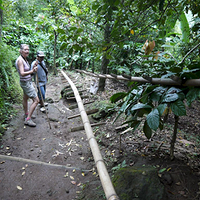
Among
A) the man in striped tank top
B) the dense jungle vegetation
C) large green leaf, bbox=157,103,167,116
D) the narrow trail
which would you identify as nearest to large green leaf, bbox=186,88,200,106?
the dense jungle vegetation

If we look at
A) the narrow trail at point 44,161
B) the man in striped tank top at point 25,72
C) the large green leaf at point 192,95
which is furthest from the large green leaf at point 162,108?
the man in striped tank top at point 25,72

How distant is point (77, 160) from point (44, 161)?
0.62 meters

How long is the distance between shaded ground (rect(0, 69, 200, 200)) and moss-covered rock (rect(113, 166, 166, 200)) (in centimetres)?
18

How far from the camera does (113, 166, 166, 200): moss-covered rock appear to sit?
1.64 m

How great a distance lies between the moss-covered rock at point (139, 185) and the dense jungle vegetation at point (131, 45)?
0.78 m

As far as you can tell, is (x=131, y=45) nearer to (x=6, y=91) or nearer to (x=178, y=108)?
(x=178, y=108)

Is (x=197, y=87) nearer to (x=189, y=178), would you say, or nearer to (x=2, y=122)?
(x=189, y=178)

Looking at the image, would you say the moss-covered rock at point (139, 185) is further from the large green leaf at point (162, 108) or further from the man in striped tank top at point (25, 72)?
the man in striped tank top at point (25, 72)

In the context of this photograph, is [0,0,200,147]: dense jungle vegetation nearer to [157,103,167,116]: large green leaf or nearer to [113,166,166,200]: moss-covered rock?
[157,103,167,116]: large green leaf

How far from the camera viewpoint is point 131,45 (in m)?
3.30

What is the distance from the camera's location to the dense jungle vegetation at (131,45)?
1.07 metres

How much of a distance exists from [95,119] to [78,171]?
5.42ft

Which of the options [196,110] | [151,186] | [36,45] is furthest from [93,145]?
[36,45]

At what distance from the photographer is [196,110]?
5852mm
